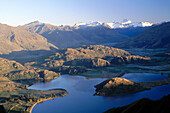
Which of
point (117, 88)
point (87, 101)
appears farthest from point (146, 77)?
point (87, 101)

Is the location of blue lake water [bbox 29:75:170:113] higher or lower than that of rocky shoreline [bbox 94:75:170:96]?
lower

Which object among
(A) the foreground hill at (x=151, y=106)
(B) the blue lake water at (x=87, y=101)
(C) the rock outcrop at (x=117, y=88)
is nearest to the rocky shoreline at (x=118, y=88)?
(C) the rock outcrop at (x=117, y=88)

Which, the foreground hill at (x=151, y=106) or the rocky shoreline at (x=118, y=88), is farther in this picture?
the rocky shoreline at (x=118, y=88)

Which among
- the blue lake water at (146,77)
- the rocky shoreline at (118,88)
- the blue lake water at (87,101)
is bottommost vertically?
the blue lake water at (87,101)

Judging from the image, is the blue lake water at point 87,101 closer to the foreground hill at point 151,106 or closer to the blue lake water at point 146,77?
the blue lake water at point 146,77

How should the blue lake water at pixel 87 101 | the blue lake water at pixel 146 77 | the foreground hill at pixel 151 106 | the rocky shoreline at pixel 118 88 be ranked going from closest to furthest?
1. the foreground hill at pixel 151 106
2. the blue lake water at pixel 87 101
3. the rocky shoreline at pixel 118 88
4. the blue lake water at pixel 146 77

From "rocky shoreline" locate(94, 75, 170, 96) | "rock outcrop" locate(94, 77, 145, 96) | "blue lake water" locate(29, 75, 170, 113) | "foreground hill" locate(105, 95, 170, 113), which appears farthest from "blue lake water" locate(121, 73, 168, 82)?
"foreground hill" locate(105, 95, 170, 113)

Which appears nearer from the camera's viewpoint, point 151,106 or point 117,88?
point 151,106

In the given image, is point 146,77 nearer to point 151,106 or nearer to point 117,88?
point 117,88

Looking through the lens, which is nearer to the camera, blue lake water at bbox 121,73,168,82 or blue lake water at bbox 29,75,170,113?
blue lake water at bbox 29,75,170,113

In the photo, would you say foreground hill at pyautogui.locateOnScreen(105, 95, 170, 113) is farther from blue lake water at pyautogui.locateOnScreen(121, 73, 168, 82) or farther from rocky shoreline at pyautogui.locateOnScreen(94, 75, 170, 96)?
blue lake water at pyautogui.locateOnScreen(121, 73, 168, 82)
